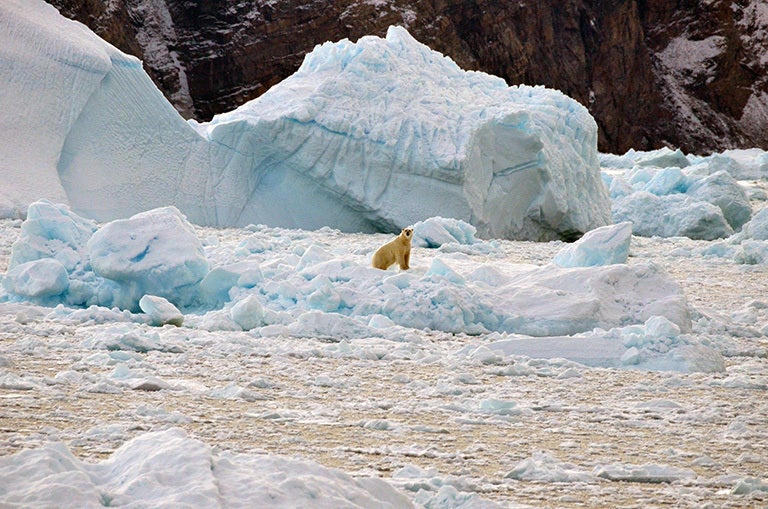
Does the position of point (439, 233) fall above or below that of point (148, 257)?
below

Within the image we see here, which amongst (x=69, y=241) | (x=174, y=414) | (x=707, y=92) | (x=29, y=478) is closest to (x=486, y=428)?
(x=174, y=414)

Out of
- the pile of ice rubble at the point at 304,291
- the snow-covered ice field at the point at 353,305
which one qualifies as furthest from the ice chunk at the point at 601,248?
the pile of ice rubble at the point at 304,291

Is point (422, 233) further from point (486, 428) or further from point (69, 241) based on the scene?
point (486, 428)

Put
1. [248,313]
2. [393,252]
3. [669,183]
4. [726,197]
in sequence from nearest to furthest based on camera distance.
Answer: [248,313]
[393,252]
[726,197]
[669,183]

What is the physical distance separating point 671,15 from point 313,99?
73.6ft

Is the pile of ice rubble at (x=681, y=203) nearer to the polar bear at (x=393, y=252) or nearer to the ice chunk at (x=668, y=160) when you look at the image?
the ice chunk at (x=668, y=160)

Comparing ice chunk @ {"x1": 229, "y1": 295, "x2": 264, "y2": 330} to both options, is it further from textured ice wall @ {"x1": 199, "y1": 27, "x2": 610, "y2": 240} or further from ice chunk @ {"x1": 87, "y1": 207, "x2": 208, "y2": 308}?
textured ice wall @ {"x1": 199, "y1": 27, "x2": 610, "y2": 240}

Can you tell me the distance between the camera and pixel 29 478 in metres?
A: 1.80

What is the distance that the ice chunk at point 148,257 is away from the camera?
16.8 ft

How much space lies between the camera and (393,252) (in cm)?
605

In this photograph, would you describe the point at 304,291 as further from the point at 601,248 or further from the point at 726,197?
the point at 726,197

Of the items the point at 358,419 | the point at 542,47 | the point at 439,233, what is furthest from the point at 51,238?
the point at 542,47

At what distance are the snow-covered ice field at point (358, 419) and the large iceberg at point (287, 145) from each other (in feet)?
14.6

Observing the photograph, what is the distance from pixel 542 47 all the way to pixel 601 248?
71.5 feet
